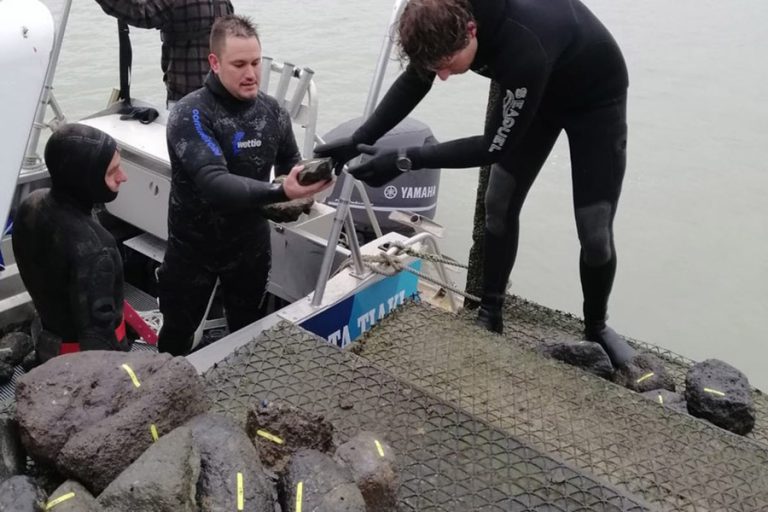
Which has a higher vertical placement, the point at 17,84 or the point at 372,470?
the point at 17,84

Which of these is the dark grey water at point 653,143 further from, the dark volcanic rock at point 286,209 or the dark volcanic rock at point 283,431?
the dark volcanic rock at point 283,431

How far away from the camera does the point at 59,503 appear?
1.50 meters

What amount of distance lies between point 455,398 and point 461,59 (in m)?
1.19

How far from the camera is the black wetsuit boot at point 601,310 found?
2932 millimetres

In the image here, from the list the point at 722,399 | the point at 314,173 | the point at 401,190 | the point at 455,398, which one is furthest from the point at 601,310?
the point at 401,190

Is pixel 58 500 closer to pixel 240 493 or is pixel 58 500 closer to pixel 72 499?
pixel 72 499

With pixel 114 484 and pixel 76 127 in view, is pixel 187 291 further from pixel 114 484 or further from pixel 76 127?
pixel 114 484

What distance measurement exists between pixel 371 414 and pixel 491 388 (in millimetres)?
573

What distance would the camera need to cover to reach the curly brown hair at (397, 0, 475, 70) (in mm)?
2141

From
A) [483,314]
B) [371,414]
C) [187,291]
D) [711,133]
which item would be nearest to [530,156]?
[483,314]

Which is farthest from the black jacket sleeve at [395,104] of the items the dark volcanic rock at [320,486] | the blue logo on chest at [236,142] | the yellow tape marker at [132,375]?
the dark volcanic rock at [320,486]

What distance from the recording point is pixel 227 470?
5.11 feet

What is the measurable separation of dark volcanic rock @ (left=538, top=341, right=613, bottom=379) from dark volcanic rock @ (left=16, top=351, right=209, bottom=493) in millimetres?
1671

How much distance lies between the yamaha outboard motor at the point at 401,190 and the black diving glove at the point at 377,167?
85.8 inches
